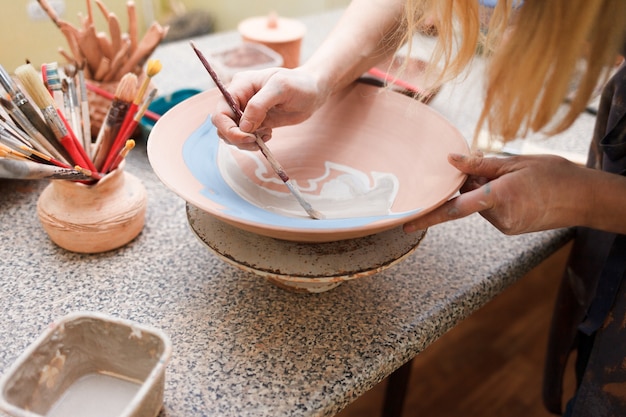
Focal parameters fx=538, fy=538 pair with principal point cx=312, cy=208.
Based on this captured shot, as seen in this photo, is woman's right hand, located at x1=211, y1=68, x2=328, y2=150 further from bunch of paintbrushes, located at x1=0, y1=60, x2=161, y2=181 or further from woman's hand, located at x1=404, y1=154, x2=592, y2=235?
woman's hand, located at x1=404, y1=154, x2=592, y2=235

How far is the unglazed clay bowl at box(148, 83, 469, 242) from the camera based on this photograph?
25.5 inches

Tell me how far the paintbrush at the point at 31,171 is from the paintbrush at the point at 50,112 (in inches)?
2.1

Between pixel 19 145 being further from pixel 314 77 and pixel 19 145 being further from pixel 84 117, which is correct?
pixel 314 77

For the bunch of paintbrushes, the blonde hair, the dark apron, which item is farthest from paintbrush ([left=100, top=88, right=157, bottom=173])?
the dark apron

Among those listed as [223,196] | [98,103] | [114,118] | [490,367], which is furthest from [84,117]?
[490,367]

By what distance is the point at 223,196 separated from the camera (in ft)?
2.29

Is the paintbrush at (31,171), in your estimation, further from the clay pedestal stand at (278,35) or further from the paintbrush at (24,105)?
the clay pedestal stand at (278,35)

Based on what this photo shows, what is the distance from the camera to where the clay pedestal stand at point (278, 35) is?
127cm

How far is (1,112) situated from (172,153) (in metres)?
0.23

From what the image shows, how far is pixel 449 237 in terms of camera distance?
918 millimetres

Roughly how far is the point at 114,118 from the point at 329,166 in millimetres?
337

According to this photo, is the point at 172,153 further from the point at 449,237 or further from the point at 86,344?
the point at 449,237

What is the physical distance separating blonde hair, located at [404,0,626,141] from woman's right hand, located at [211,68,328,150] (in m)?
0.18

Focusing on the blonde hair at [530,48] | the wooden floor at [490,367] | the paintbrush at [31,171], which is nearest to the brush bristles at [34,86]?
the paintbrush at [31,171]
